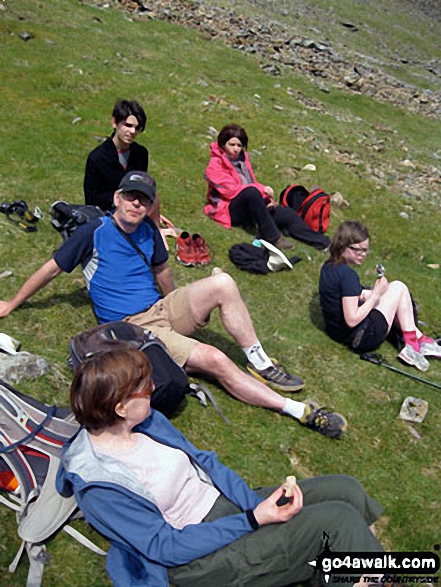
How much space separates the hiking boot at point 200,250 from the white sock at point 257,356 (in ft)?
11.7

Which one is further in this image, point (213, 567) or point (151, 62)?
point (151, 62)

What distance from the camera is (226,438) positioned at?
21.2 ft

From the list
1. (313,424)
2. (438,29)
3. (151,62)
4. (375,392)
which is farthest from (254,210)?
(438,29)

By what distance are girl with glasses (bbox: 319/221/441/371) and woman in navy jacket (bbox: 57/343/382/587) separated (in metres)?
4.21

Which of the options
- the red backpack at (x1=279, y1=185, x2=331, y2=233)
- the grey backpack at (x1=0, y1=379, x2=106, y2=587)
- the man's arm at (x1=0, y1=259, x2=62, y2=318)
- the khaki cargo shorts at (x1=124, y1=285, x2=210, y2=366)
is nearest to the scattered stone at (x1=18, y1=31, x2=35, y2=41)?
the red backpack at (x1=279, y1=185, x2=331, y2=233)

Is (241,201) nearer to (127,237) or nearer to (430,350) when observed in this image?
(430,350)

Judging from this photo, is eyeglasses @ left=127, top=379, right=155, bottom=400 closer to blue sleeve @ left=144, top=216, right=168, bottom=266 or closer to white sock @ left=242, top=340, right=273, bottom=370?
white sock @ left=242, top=340, right=273, bottom=370

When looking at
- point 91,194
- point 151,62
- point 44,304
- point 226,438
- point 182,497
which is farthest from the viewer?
point 151,62

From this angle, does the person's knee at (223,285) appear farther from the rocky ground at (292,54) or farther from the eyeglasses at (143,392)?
the rocky ground at (292,54)

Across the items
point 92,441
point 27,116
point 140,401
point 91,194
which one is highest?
point 140,401

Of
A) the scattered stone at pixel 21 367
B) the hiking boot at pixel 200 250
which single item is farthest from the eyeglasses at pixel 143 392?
the hiking boot at pixel 200 250

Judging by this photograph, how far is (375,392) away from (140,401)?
474cm

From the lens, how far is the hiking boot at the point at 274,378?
7.28 meters

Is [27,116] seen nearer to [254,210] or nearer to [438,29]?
[254,210]
